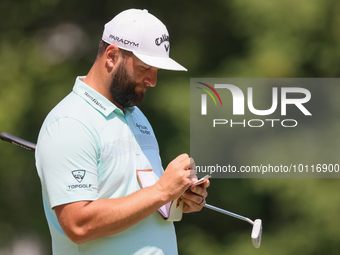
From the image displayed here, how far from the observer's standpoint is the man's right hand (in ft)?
3.64

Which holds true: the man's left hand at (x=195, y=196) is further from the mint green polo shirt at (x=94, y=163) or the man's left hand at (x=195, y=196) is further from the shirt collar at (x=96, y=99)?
the shirt collar at (x=96, y=99)

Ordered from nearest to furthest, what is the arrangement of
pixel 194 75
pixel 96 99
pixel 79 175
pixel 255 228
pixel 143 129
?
pixel 79 175 → pixel 96 99 → pixel 143 129 → pixel 255 228 → pixel 194 75

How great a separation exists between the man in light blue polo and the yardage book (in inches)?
0.6

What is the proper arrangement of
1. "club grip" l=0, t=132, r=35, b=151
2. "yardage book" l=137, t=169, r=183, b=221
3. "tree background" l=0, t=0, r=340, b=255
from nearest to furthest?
"yardage book" l=137, t=169, r=183, b=221
"club grip" l=0, t=132, r=35, b=151
"tree background" l=0, t=0, r=340, b=255

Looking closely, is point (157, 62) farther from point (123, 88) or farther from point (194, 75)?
Answer: point (194, 75)

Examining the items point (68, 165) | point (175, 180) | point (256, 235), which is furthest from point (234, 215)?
point (68, 165)

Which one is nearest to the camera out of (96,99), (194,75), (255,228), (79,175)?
(79,175)

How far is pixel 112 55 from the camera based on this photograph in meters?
1.25

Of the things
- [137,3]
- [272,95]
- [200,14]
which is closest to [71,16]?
[137,3]

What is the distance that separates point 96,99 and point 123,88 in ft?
0.28

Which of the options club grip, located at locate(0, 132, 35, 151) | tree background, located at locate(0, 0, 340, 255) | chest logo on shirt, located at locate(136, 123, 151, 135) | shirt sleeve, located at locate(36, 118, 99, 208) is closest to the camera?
shirt sleeve, located at locate(36, 118, 99, 208)

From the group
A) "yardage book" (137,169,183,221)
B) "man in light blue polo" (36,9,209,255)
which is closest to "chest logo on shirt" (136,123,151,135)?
Answer: "man in light blue polo" (36,9,209,255)

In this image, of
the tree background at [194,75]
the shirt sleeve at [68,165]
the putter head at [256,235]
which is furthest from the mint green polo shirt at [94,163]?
the tree background at [194,75]

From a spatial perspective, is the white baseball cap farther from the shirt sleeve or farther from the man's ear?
the shirt sleeve
